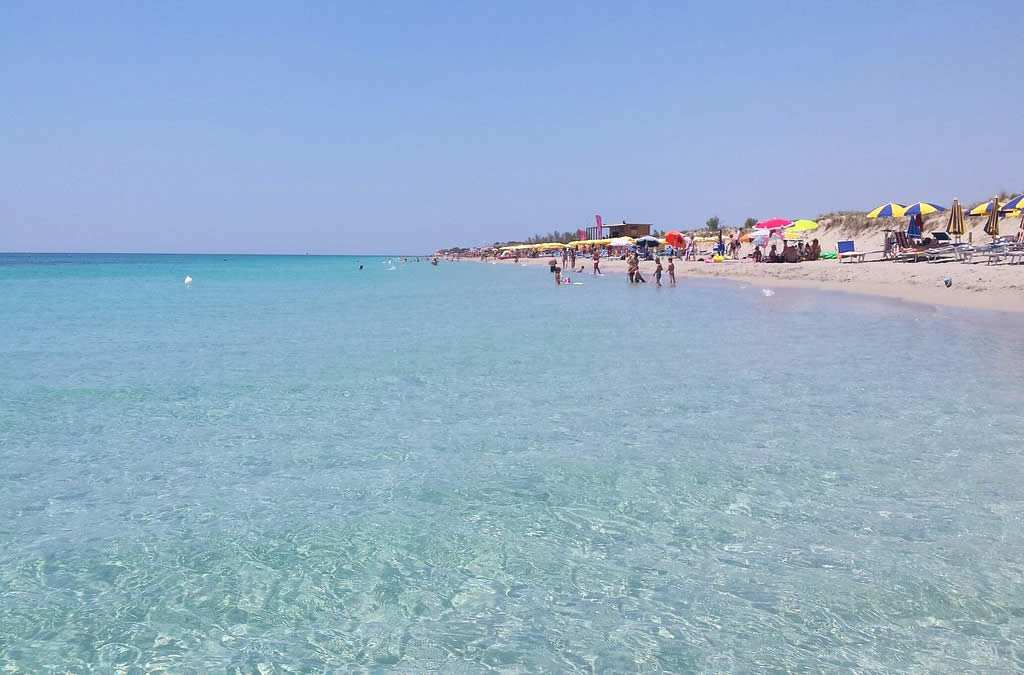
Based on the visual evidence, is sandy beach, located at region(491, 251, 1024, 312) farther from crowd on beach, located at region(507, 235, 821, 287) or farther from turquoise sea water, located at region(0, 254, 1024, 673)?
turquoise sea water, located at region(0, 254, 1024, 673)

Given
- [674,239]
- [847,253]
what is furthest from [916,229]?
[674,239]

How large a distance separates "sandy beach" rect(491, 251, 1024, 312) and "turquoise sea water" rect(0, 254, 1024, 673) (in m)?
11.2

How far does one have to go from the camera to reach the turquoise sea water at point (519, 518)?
3.55 metres

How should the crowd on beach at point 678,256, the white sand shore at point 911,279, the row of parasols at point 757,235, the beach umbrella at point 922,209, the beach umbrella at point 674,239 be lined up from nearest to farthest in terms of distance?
the white sand shore at point 911,279
the beach umbrella at point 922,209
the crowd on beach at point 678,256
the row of parasols at point 757,235
the beach umbrella at point 674,239

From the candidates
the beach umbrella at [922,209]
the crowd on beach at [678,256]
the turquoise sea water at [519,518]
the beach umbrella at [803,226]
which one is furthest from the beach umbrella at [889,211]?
the turquoise sea water at [519,518]

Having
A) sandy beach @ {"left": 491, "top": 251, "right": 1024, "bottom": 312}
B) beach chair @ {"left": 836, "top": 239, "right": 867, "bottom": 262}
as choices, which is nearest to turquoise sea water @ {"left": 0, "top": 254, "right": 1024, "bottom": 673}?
sandy beach @ {"left": 491, "top": 251, "right": 1024, "bottom": 312}

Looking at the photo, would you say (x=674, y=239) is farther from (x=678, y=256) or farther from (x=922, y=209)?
(x=922, y=209)

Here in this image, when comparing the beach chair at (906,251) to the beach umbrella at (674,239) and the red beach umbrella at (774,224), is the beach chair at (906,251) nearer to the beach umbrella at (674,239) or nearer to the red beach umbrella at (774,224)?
the red beach umbrella at (774,224)

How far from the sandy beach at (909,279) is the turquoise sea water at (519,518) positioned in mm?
11182

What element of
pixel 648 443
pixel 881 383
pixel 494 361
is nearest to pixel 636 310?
pixel 494 361

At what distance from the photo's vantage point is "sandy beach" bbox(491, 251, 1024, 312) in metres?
20.8

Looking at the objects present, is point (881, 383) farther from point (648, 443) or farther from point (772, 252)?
point (772, 252)

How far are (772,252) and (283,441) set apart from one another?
40652 mm

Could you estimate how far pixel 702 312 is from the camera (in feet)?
69.8
